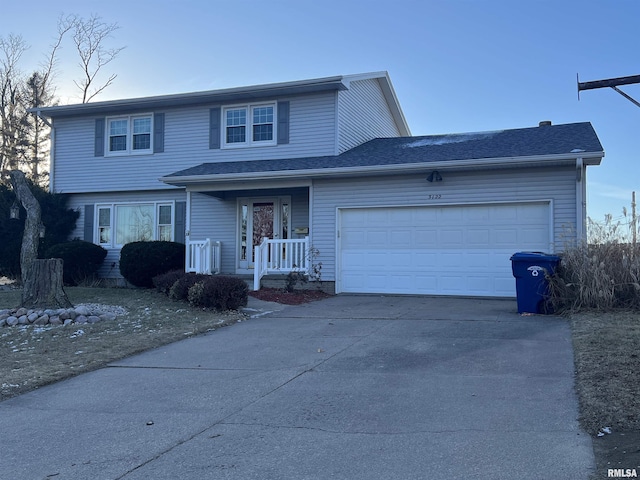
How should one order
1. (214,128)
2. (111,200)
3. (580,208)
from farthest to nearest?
(111,200) < (214,128) < (580,208)

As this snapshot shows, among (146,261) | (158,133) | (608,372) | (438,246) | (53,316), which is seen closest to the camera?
(608,372)

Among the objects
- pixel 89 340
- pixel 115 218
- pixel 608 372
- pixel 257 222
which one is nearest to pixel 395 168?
pixel 257 222

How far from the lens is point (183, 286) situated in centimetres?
1203

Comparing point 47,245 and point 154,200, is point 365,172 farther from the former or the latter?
point 47,245

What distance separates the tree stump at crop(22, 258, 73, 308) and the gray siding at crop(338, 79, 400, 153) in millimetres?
8265

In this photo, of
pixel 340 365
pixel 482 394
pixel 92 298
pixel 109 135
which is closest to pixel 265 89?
pixel 109 135

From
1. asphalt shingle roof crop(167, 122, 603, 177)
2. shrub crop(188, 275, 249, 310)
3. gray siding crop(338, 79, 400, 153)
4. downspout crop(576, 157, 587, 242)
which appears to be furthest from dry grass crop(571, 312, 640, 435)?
gray siding crop(338, 79, 400, 153)

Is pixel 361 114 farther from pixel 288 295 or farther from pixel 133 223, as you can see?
pixel 133 223

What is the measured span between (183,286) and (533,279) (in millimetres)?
6889

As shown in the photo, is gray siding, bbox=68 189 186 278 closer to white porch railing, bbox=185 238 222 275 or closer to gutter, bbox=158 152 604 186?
gutter, bbox=158 152 604 186

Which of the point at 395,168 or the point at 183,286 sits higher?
the point at 395,168

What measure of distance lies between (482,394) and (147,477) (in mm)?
3062

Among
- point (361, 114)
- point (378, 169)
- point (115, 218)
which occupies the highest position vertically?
point (361, 114)

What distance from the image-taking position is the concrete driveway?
3.89 m
